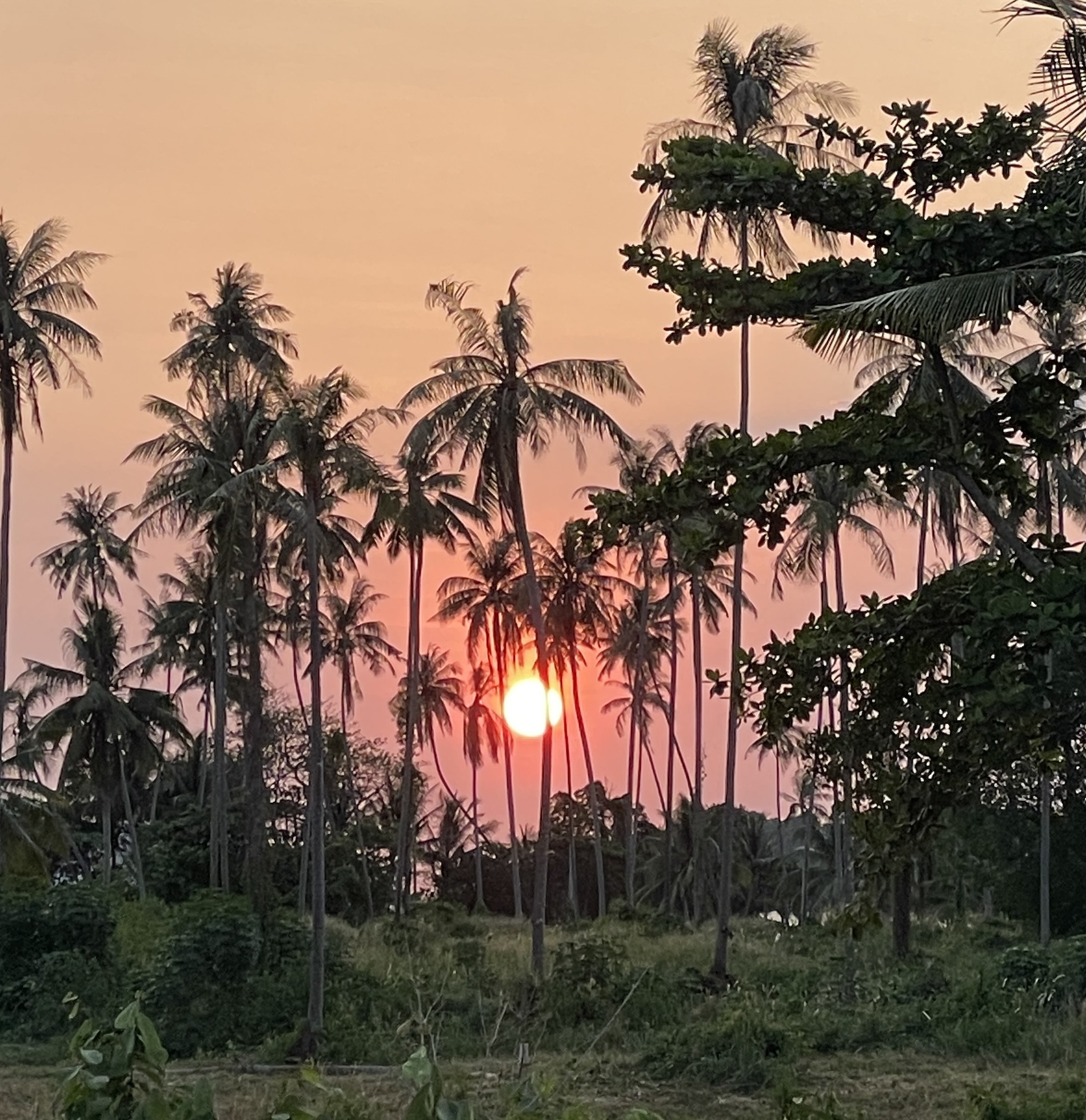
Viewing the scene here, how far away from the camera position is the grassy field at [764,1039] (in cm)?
1439

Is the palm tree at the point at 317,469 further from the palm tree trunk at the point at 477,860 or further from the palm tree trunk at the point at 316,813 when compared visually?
the palm tree trunk at the point at 477,860

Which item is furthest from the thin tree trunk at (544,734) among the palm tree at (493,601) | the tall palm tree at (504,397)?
the palm tree at (493,601)

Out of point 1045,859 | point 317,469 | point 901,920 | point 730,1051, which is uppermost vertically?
point 317,469

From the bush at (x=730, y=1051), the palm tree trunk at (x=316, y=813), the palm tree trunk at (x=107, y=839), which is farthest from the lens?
the palm tree trunk at (x=107, y=839)

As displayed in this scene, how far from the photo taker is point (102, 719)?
3962cm

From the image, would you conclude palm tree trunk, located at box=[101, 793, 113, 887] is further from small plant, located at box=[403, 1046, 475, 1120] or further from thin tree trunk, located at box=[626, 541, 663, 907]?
small plant, located at box=[403, 1046, 475, 1120]

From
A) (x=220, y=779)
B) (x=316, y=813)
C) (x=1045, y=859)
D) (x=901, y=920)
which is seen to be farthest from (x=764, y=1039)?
(x=220, y=779)

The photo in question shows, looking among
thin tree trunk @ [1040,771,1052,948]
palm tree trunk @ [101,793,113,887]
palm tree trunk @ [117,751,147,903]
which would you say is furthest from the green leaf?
palm tree trunk @ [101,793,113,887]

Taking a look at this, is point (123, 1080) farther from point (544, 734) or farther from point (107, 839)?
point (107, 839)

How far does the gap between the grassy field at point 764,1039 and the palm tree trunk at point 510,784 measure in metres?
14.3

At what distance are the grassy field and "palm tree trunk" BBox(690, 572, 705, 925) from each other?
771 centimetres

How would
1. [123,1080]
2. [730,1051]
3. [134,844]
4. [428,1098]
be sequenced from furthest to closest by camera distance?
[134,844], [730,1051], [123,1080], [428,1098]

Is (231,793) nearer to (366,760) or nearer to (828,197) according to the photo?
(366,760)

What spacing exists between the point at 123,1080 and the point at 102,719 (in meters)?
37.9
